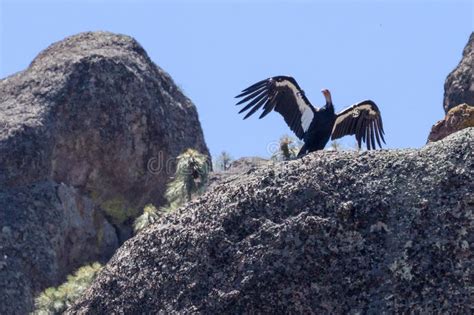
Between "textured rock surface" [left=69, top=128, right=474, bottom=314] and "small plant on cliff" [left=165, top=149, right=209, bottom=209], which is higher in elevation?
"small plant on cliff" [left=165, top=149, right=209, bottom=209]

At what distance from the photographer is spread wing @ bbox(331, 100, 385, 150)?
20547 millimetres

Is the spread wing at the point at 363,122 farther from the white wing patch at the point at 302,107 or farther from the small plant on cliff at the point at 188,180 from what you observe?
the small plant on cliff at the point at 188,180

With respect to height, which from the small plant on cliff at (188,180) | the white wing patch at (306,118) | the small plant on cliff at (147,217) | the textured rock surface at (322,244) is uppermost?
the small plant on cliff at (188,180)

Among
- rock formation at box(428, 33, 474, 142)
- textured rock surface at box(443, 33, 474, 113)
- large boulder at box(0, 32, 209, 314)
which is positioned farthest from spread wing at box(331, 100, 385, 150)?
large boulder at box(0, 32, 209, 314)

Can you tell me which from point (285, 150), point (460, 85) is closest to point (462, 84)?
point (460, 85)

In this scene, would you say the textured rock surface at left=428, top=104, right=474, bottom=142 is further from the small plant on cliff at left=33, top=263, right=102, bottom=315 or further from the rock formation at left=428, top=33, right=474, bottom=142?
the small plant on cliff at left=33, top=263, right=102, bottom=315

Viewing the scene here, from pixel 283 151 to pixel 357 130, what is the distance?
5.86 meters

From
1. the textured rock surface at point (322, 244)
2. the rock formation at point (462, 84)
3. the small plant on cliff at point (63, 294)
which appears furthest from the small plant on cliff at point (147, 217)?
the textured rock surface at point (322, 244)

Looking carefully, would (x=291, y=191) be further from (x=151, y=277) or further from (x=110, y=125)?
(x=110, y=125)

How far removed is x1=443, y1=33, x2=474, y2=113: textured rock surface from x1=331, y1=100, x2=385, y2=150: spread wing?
9732mm

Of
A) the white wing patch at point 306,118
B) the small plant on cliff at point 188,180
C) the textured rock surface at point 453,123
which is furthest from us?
the small plant on cliff at point 188,180

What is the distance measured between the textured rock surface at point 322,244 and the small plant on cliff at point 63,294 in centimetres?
1338

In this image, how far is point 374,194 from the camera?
12.4 m

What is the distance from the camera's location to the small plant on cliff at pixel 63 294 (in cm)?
2662
